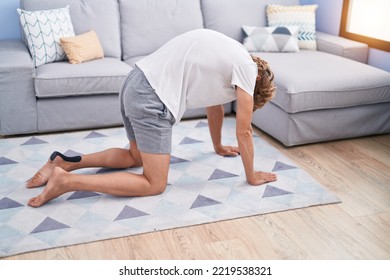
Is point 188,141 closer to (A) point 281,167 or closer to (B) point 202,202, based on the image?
(A) point 281,167

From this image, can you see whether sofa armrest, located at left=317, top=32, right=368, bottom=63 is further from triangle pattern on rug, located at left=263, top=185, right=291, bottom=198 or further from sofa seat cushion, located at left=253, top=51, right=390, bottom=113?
triangle pattern on rug, located at left=263, top=185, right=291, bottom=198

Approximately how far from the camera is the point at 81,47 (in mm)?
3156

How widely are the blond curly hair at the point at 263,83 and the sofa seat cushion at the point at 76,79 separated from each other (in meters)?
1.21

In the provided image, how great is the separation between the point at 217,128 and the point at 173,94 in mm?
632

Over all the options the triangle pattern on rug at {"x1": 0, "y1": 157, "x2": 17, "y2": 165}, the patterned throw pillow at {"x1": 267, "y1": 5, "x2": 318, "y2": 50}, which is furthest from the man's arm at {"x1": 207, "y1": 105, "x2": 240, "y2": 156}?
the patterned throw pillow at {"x1": 267, "y1": 5, "x2": 318, "y2": 50}

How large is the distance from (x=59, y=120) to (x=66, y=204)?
0.99m

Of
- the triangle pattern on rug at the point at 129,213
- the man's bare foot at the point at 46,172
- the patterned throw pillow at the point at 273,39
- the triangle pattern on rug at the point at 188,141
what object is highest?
the patterned throw pillow at the point at 273,39

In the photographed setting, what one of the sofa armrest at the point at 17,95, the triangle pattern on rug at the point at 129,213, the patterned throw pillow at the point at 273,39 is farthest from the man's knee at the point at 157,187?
the patterned throw pillow at the point at 273,39

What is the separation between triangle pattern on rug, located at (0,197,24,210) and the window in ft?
9.30

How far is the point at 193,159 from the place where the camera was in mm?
2715

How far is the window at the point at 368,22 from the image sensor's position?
350cm

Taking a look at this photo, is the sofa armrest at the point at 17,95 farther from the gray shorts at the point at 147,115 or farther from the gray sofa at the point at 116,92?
the gray shorts at the point at 147,115
